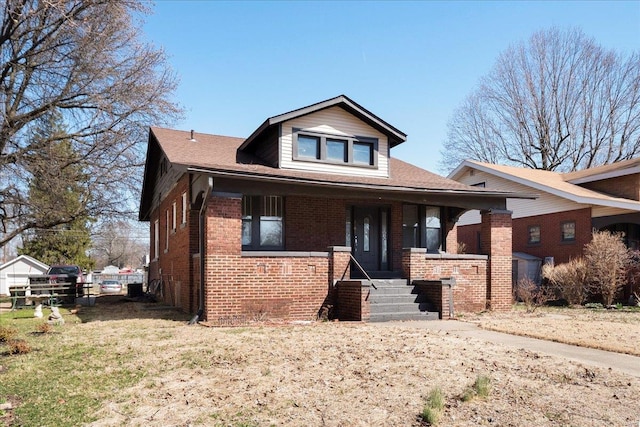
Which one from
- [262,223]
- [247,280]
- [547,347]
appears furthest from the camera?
[262,223]

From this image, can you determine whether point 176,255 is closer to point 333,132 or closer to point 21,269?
point 333,132

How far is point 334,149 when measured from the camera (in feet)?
48.7

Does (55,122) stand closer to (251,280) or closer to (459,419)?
(251,280)

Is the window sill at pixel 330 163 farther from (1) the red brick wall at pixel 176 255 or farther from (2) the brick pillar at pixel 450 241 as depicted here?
(2) the brick pillar at pixel 450 241

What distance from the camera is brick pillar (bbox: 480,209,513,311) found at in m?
14.4

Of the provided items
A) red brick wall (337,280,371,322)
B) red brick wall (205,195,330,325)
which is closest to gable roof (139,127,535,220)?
red brick wall (205,195,330,325)

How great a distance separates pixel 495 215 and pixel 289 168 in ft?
19.9

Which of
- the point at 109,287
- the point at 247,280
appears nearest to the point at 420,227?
the point at 247,280

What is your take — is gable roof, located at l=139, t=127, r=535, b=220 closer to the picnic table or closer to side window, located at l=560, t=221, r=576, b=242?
the picnic table

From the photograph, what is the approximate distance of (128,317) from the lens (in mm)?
13273

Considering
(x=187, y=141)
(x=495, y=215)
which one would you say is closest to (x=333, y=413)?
(x=495, y=215)

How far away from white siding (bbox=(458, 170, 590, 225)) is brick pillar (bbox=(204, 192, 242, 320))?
45.4 feet

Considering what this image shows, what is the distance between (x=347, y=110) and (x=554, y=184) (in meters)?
12.5

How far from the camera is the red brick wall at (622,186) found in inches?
826
